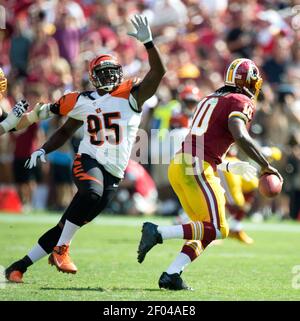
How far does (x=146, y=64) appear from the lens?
48.7 ft

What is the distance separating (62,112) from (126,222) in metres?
5.67

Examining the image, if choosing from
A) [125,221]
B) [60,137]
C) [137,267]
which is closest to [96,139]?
[60,137]

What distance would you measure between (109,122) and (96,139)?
0.18m

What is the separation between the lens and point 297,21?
49.6 feet

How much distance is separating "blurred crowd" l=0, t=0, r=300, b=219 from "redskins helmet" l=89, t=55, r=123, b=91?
561 cm

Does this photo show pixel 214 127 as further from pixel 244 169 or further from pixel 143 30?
pixel 143 30

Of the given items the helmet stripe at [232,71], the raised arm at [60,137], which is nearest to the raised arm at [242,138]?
the helmet stripe at [232,71]

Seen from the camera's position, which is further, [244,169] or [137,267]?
[137,267]

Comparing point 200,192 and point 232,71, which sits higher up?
point 232,71

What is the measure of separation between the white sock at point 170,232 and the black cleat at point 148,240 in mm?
42

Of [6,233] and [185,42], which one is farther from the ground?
[185,42]

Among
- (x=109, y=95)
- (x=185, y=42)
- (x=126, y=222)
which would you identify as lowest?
(x=126, y=222)
